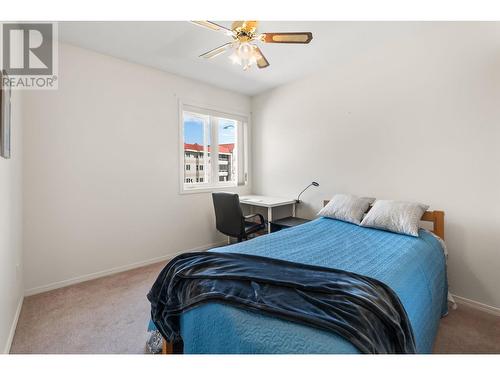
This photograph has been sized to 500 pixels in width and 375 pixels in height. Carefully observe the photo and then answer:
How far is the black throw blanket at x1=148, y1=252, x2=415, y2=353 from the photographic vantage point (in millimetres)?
955

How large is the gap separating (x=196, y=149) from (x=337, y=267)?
9.34 feet

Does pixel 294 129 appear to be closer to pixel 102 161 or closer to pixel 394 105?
pixel 394 105

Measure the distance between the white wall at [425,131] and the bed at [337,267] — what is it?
32cm

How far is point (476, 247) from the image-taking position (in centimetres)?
213

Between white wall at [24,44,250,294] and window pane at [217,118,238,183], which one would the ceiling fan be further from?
window pane at [217,118,238,183]

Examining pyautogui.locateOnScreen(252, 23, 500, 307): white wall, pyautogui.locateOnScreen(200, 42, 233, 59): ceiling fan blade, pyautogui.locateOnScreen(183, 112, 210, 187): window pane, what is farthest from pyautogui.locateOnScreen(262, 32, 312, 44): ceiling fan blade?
pyautogui.locateOnScreen(183, 112, 210, 187): window pane

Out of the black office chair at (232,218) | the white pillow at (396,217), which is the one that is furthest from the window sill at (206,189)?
the white pillow at (396,217)

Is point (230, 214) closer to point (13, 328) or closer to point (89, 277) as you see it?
point (89, 277)

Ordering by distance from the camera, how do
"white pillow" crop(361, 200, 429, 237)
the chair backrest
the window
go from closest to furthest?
"white pillow" crop(361, 200, 429, 237)
the chair backrest
the window

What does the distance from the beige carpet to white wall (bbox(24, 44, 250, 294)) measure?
433mm

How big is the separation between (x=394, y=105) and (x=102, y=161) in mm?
3339

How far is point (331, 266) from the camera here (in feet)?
4.87

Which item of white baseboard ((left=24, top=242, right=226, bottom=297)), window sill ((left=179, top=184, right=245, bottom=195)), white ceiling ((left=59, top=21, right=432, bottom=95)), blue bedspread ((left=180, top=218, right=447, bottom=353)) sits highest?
white ceiling ((left=59, top=21, right=432, bottom=95))

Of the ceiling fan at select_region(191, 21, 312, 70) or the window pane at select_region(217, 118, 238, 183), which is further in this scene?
the window pane at select_region(217, 118, 238, 183)
